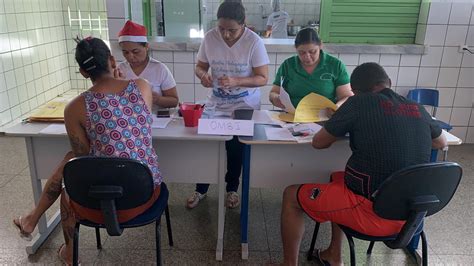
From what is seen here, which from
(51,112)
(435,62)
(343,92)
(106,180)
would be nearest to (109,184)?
(106,180)

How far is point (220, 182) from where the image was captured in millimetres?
2051

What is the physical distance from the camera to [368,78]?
1.63 metres

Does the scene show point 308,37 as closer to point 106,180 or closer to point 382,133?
point 382,133

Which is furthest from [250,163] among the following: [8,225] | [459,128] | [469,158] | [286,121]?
[459,128]

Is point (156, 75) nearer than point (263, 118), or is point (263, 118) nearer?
point (263, 118)

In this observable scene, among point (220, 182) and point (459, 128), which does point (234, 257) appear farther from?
point (459, 128)

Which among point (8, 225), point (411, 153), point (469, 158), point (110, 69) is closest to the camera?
point (411, 153)

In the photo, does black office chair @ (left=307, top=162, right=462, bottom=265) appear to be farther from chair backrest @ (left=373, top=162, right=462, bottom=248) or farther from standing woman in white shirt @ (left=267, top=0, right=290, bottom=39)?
standing woman in white shirt @ (left=267, top=0, right=290, bottom=39)

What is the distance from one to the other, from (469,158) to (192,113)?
292 cm

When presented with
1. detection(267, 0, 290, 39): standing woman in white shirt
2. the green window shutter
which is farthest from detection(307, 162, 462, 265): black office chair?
detection(267, 0, 290, 39): standing woman in white shirt

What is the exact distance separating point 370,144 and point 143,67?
1418mm

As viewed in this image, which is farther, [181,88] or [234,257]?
[181,88]

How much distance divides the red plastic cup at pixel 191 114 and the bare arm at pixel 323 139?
1.99ft

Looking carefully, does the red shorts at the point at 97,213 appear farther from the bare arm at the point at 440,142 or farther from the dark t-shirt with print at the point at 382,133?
the bare arm at the point at 440,142
